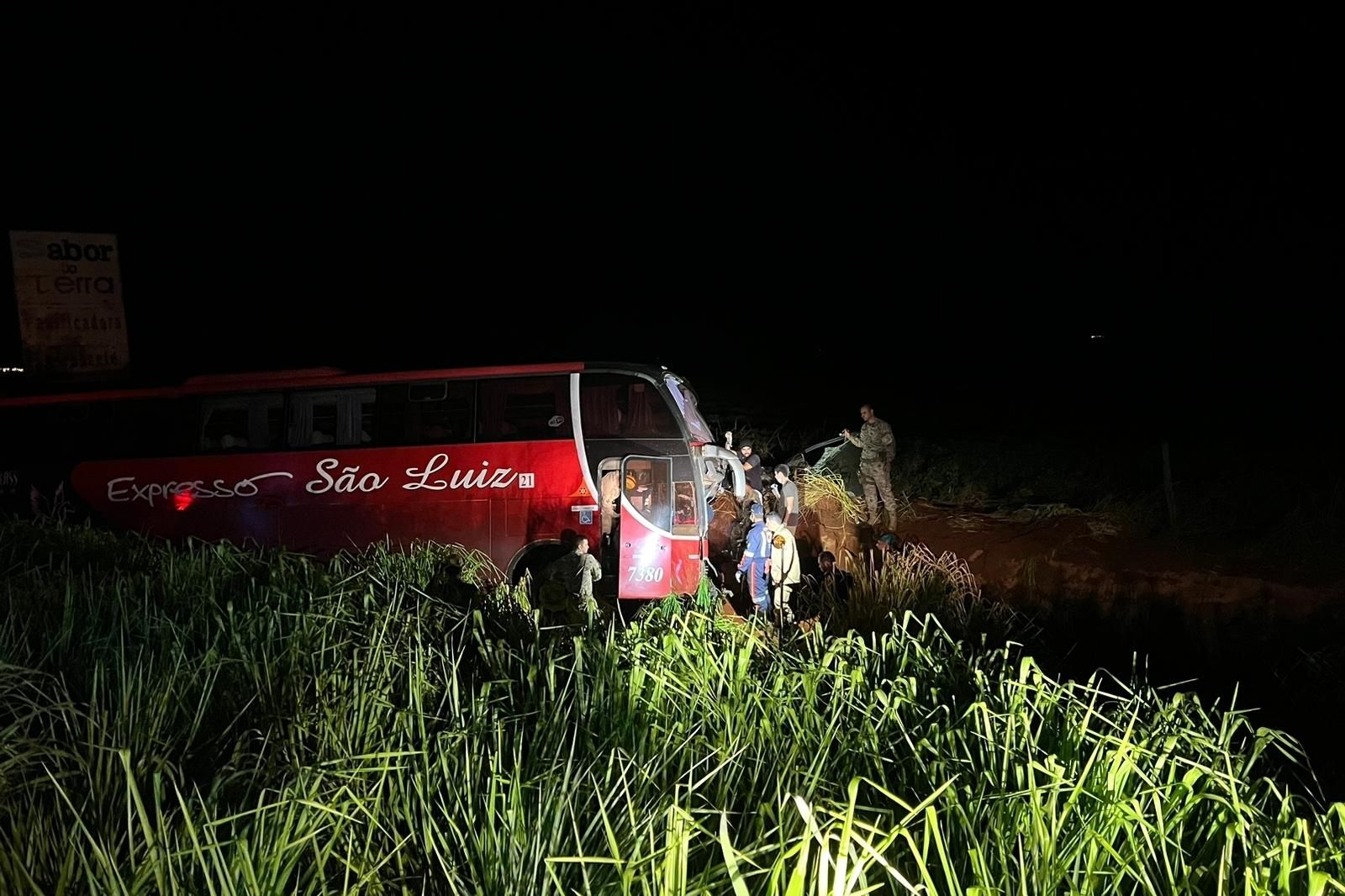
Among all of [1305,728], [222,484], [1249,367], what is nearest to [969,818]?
[1305,728]

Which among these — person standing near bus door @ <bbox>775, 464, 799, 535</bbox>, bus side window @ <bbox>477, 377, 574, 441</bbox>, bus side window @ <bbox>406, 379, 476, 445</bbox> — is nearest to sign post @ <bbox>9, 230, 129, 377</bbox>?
bus side window @ <bbox>406, 379, 476, 445</bbox>

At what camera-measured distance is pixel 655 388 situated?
29.4ft

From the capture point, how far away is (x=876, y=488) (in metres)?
12.4

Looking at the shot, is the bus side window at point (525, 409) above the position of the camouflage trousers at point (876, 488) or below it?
above

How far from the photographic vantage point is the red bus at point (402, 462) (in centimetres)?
879

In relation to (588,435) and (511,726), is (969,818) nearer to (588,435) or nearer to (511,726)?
(511,726)

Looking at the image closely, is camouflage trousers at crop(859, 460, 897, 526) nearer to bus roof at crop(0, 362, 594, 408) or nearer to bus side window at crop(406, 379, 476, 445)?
bus roof at crop(0, 362, 594, 408)

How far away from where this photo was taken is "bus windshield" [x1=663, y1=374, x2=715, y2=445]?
902 cm

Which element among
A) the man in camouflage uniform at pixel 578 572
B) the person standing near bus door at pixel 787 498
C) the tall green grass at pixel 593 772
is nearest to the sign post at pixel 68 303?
the man in camouflage uniform at pixel 578 572

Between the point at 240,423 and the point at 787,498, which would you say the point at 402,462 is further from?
the point at 787,498

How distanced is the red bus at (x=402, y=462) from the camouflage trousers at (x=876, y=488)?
287 centimetres

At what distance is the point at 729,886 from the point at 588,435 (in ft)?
21.8

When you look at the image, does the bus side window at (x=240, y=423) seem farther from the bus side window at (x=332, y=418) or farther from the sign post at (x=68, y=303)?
the sign post at (x=68, y=303)

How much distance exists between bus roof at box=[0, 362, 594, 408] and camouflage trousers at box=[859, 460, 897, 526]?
430 cm
